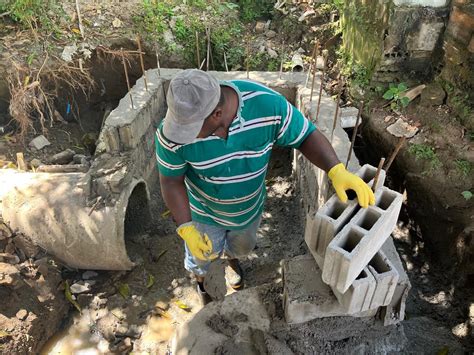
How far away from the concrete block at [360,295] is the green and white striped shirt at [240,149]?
0.87m

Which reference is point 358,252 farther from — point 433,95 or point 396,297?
point 433,95

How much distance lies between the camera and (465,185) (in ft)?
11.6

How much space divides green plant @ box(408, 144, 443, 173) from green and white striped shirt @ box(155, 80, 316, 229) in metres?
1.62

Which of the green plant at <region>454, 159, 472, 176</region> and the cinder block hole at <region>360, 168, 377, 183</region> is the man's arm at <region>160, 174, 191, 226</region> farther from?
the green plant at <region>454, 159, 472, 176</region>

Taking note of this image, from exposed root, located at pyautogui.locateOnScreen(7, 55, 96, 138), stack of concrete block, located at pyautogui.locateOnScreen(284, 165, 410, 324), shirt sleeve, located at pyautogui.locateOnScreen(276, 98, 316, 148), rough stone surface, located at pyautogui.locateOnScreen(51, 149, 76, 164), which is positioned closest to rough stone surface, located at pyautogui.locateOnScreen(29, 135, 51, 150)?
exposed root, located at pyautogui.locateOnScreen(7, 55, 96, 138)

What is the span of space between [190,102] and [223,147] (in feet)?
1.42

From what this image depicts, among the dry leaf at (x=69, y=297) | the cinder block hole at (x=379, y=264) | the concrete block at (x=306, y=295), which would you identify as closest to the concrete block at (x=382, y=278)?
the cinder block hole at (x=379, y=264)

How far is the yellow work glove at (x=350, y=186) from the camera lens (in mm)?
2137

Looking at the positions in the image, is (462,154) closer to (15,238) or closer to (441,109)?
(441,109)

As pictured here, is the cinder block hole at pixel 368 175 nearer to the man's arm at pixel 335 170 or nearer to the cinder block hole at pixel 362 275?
the man's arm at pixel 335 170

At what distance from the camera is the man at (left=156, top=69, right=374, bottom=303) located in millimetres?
2119

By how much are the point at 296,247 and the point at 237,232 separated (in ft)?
3.23

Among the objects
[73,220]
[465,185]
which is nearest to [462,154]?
[465,185]

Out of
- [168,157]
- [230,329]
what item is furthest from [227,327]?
[168,157]
